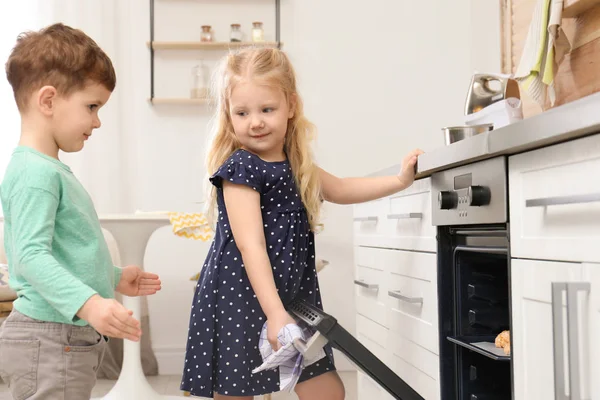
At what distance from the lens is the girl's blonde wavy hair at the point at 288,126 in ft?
5.27

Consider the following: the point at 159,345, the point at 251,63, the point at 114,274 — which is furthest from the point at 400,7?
the point at 114,274

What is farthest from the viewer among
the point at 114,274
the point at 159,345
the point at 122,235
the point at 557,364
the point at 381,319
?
the point at 159,345

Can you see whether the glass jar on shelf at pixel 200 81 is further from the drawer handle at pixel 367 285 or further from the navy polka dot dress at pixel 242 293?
the navy polka dot dress at pixel 242 293

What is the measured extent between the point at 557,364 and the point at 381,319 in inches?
42.8

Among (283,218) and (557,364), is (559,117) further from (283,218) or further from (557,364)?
(283,218)

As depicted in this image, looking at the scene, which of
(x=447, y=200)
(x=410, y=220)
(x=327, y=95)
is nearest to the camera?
(x=447, y=200)

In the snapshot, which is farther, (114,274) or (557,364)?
(114,274)

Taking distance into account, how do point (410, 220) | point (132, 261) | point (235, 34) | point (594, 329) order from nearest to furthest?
point (594, 329), point (410, 220), point (132, 261), point (235, 34)

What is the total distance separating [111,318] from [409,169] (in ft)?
2.63

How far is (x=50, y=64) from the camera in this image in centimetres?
137

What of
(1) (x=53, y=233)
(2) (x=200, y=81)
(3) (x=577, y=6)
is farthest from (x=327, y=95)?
(1) (x=53, y=233)

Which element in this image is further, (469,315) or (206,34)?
(206,34)

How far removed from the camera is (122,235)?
3.01 m

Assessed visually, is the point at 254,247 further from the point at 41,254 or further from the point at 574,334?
the point at 574,334
